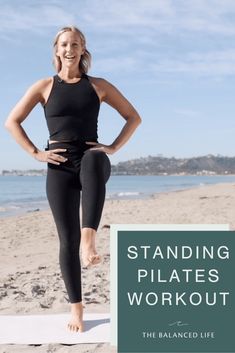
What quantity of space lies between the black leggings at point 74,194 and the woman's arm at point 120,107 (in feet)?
0.88

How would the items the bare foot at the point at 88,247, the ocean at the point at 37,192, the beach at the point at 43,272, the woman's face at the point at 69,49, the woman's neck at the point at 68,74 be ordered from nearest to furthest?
the bare foot at the point at 88,247 < the woman's face at the point at 69,49 < the woman's neck at the point at 68,74 < the beach at the point at 43,272 < the ocean at the point at 37,192

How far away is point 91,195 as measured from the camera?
352cm

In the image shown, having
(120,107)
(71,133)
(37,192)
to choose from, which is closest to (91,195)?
(71,133)

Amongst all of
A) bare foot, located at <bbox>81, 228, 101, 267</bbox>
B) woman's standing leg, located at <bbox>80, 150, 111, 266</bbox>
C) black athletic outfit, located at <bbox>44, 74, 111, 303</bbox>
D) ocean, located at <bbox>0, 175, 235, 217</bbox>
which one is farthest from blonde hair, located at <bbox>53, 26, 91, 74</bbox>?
ocean, located at <bbox>0, 175, 235, 217</bbox>

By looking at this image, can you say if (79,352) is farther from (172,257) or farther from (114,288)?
(172,257)

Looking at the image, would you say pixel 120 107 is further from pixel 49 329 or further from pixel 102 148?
pixel 49 329

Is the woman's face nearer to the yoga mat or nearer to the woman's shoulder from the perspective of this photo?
the woman's shoulder

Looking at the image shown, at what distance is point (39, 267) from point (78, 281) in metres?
3.30

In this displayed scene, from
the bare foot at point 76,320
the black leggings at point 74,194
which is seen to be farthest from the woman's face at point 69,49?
the bare foot at point 76,320

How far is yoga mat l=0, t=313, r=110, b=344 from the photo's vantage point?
3.93 meters

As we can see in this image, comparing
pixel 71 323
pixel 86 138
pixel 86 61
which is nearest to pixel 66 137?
pixel 86 138

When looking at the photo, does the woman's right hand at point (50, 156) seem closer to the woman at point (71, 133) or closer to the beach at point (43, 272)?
the woman at point (71, 133)

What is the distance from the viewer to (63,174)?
12.1 ft

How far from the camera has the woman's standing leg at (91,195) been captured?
347 cm
